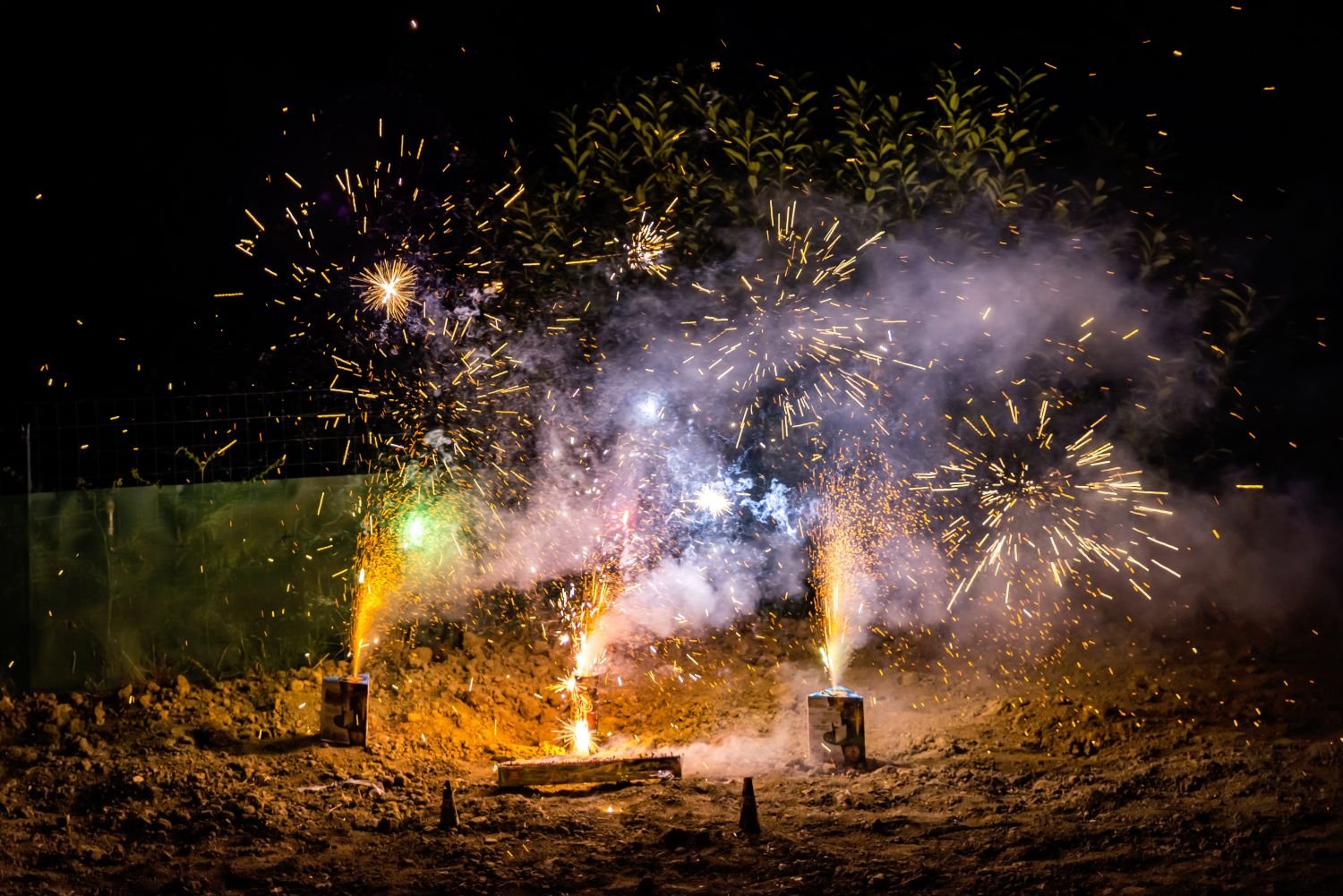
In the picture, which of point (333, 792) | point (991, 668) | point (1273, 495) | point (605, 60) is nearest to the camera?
point (333, 792)

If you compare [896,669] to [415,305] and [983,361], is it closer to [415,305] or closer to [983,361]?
[983,361]

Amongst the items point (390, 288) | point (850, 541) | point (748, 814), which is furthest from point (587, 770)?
point (390, 288)

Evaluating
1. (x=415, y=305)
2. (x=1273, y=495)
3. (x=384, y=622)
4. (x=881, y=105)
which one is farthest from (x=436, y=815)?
(x=1273, y=495)

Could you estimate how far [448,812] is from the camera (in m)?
5.63

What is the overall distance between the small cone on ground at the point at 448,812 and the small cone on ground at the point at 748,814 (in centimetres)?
153

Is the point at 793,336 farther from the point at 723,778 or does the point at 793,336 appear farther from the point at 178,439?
the point at 178,439

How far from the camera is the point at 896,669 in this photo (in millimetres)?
8203

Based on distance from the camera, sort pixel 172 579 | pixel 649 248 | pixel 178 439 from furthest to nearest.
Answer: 1. pixel 649 248
2. pixel 178 439
3. pixel 172 579

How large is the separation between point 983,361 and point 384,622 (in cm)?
538

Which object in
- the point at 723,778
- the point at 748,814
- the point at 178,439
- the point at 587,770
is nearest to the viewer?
the point at 748,814

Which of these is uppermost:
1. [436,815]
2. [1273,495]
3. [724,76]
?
→ [724,76]

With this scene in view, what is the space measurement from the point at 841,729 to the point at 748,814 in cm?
127

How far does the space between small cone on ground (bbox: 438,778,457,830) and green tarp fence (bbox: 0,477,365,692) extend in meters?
3.29

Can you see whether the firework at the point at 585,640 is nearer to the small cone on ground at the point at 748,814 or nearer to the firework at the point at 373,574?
the firework at the point at 373,574
